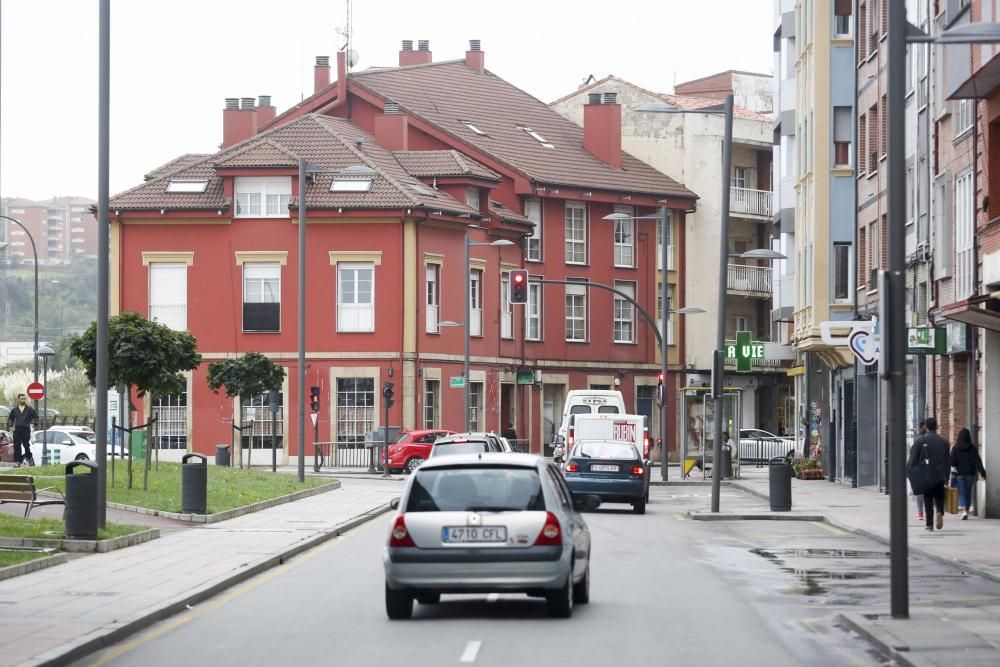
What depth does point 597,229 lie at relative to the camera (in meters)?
76.1

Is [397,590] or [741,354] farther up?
[741,354]

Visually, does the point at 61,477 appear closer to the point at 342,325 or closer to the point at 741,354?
the point at 741,354

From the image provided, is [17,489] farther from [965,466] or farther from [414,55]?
[414,55]

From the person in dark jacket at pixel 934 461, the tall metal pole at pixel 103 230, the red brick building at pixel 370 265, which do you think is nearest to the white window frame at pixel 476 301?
the red brick building at pixel 370 265

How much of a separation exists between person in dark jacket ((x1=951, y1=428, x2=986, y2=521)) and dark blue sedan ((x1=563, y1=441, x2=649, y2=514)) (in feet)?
21.5

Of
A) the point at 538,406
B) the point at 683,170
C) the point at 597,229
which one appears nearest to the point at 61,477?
the point at 538,406

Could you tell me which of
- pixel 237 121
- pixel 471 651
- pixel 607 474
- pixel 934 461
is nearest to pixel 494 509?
pixel 471 651

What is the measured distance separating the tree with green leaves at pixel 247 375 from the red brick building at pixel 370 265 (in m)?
6.15

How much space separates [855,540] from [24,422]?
3041 cm

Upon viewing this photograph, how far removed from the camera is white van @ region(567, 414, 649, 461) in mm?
45250

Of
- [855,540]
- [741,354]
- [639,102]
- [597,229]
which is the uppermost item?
[639,102]

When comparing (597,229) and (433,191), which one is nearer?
(433,191)

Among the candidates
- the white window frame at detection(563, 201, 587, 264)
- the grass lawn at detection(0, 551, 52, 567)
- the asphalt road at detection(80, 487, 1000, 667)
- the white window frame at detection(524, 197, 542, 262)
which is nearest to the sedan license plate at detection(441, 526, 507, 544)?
the asphalt road at detection(80, 487, 1000, 667)

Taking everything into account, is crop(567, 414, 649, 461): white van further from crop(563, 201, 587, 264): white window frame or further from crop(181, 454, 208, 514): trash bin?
crop(563, 201, 587, 264): white window frame
